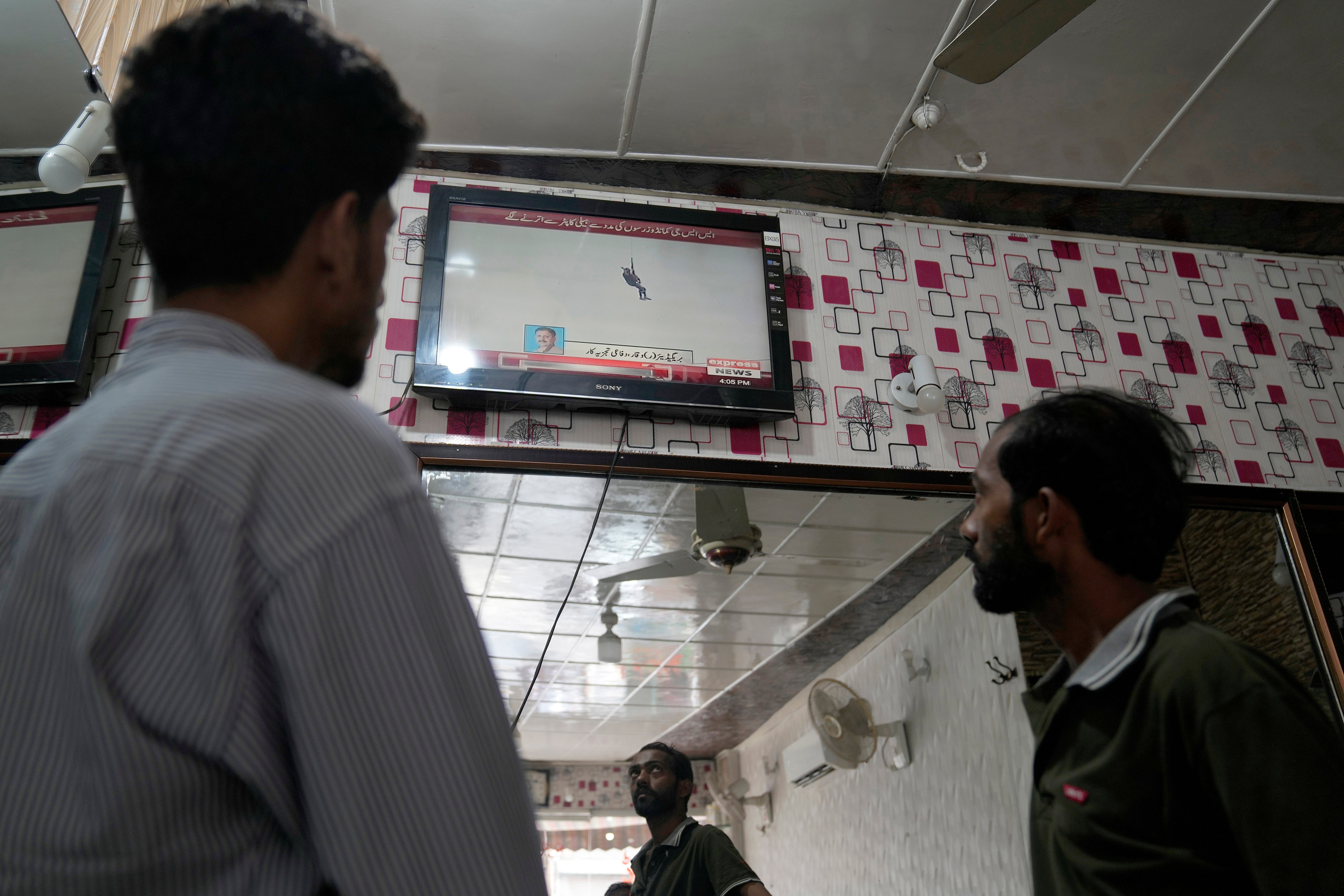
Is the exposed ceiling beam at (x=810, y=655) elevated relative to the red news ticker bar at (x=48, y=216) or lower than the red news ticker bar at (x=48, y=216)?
lower

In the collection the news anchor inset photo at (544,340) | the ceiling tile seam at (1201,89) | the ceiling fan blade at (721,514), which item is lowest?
the ceiling fan blade at (721,514)

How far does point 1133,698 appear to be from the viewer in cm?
112

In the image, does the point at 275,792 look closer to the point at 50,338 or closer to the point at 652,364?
the point at 652,364

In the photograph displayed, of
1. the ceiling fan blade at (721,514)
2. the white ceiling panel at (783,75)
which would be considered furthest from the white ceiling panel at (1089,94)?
the ceiling fan blade at (721,514)

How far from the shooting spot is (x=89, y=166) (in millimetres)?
1932

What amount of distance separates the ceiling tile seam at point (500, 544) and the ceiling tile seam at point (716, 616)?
750 mm

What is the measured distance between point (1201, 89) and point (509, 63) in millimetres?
1790

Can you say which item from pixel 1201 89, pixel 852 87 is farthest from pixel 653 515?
pixel 1201 89

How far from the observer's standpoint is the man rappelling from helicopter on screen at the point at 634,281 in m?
2.42

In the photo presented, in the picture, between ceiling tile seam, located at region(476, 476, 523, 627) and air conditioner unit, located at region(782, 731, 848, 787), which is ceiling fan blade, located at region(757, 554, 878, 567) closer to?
ceiling tile seam, located at region(476, 476, 523, 627)

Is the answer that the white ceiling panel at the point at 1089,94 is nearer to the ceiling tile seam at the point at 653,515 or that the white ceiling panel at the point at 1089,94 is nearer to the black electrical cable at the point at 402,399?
the ceiling tile seam at the point at 653,515

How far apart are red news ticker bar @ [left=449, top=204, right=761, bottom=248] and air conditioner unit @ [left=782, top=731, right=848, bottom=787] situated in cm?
177

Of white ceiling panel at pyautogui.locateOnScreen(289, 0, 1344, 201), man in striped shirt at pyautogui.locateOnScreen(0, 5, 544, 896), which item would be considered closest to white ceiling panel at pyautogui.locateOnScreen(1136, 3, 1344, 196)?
white ceiling panel at pyautogui.locateOnScreen(289, 0, 1344, 201)

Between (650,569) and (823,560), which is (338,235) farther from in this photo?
(823,560)
